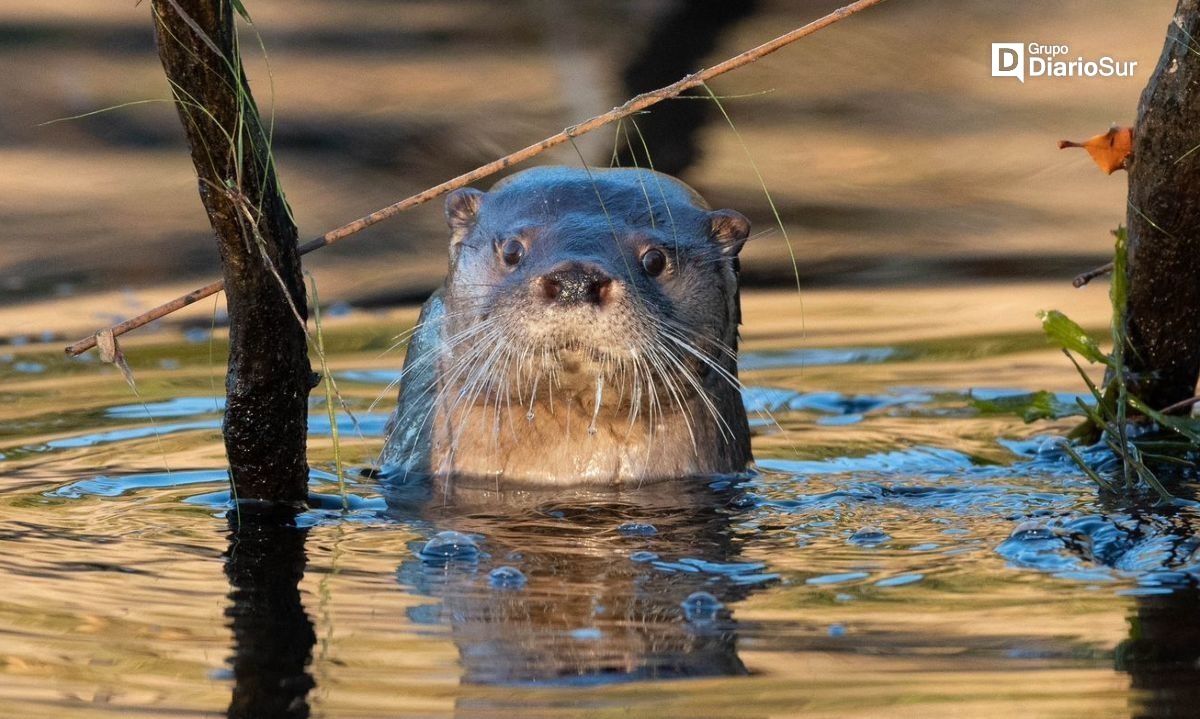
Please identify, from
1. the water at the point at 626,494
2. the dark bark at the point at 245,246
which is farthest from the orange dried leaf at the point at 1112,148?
the dark bark at the point at 245,246

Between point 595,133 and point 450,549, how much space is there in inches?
187

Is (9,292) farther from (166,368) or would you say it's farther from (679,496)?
(679,496)

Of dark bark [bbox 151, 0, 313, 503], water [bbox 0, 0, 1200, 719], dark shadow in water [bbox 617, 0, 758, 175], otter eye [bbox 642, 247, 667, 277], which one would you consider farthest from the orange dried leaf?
dark shadow in water [bbox 617, 0, 758, 175]

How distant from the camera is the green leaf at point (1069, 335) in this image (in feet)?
15.0

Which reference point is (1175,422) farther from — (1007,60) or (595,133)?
(1007,60)

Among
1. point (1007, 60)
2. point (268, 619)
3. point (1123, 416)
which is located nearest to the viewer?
point (268, 619)

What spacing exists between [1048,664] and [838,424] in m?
2.76

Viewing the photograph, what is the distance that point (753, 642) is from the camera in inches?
125

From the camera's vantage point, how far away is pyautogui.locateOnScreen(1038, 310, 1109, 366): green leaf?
4562 mm

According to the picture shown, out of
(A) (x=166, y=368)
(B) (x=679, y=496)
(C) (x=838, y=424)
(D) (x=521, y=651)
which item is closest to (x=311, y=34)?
(A) (x=166, y=368)

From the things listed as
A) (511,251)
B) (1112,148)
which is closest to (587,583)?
(511,251)

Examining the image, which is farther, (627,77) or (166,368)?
(627,77)

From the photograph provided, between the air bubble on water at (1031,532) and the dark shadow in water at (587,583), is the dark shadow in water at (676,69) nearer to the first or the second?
the dark shadow in water at (587,583)

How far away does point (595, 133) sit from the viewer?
27.8 feet
